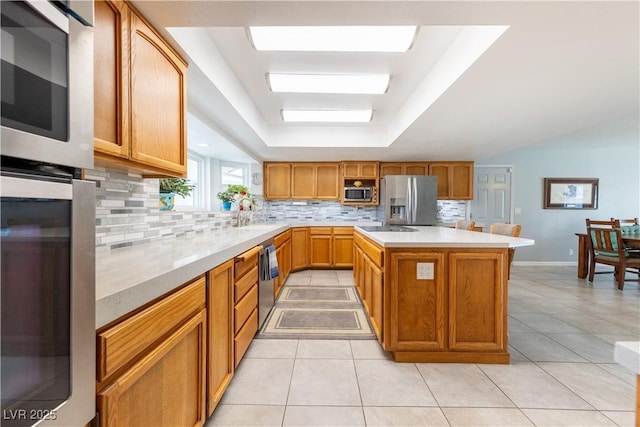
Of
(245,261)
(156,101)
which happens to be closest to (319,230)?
(245,261)

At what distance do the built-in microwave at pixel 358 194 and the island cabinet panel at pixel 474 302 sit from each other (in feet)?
10.1

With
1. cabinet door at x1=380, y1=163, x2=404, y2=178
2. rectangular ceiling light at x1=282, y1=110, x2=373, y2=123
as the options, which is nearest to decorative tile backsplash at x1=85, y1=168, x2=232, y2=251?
rectangular ceiling light at x1=282, y1=110, x2=373, y2=123

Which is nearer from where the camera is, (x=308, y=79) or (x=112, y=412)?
(x=112, y=412)

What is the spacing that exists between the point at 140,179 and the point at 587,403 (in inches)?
116

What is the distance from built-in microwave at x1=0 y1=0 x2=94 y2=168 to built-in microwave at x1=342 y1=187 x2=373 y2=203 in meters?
4.45

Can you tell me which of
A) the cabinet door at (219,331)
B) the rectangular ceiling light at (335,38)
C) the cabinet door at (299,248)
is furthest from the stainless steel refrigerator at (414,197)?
the cabinet door at (219,331)

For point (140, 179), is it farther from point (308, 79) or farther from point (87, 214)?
point (308, 79)

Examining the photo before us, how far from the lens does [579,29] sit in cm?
138

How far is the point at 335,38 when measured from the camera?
168cm

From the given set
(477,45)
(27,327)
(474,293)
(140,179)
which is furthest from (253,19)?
(474,293)

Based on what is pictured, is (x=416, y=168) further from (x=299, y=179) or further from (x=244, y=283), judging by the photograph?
(x=244, y=283)

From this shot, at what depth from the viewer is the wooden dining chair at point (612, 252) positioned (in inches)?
146

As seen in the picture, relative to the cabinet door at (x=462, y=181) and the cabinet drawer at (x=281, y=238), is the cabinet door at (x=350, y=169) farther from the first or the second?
the cabinet door at (x=462, y=181)

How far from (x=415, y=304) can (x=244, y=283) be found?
47.7 inches
